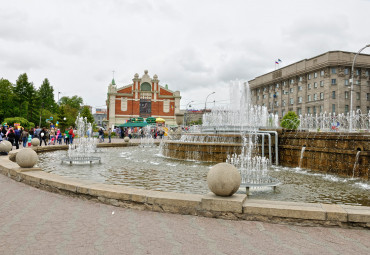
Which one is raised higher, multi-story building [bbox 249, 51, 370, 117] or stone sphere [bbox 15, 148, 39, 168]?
multi-story building [bbox 249, 51, 370, 117]

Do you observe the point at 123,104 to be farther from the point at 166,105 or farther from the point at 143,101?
the point at 166,105

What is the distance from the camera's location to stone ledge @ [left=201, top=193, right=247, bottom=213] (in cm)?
487

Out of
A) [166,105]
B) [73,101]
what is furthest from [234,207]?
[73,101]

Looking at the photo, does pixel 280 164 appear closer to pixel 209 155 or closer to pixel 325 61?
pixel 209 155

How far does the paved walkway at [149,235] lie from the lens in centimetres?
368

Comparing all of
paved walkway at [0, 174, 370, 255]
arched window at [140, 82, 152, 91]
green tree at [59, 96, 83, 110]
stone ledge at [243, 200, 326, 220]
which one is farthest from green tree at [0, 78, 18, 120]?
stone ledge at [243, 200, 326, 220]

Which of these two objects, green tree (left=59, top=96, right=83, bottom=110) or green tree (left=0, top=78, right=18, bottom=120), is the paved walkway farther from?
green tree (left=59, top=96, right=83, bottom=110)

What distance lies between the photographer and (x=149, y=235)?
413 centimetres

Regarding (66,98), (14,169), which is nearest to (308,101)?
(14,169)

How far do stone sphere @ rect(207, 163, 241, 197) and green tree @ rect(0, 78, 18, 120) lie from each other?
2521 inches

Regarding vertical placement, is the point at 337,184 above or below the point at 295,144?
below

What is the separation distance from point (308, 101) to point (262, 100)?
19298 mm

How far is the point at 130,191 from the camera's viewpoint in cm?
573

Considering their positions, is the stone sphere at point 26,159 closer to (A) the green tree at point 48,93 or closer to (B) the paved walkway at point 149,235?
(B) the paved walkway at point 149,235
